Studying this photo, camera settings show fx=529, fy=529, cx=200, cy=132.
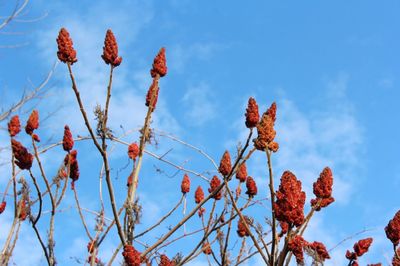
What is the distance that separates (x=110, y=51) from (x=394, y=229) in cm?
202

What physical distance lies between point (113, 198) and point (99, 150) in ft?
0.98

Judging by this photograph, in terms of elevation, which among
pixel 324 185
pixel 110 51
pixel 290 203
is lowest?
pixel 290 203

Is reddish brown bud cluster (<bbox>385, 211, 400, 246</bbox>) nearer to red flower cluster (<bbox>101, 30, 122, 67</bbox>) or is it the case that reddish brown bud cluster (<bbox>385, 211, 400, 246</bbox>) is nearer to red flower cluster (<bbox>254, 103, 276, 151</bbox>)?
red flower cluster (<bbox>254, 103, 276, 151</bbox>)

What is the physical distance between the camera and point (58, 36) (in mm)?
3287

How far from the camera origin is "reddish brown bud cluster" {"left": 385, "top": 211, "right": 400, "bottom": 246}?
311 cm

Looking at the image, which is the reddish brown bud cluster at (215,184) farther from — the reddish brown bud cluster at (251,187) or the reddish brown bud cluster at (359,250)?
the reddish brown bud cluster at (359,250)

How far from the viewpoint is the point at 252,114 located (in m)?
2.93

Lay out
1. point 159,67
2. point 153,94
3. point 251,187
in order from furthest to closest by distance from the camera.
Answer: point 251,187, point 159,67, point 153,94

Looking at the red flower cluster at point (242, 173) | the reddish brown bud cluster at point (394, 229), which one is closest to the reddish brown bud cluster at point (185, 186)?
the red flower cluster at point (242, 173)

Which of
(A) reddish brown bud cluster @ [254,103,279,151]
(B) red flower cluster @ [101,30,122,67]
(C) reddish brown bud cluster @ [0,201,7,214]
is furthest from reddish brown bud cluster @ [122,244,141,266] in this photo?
(C) reddish brown bud cluster @ [0,201,7,214]

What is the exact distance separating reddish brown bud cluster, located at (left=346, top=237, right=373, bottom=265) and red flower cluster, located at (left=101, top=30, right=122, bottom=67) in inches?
81.5

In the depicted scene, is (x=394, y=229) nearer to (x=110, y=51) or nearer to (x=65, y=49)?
(x=110, y=51)

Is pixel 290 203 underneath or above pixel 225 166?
underneath

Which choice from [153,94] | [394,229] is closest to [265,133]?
[153,94]
